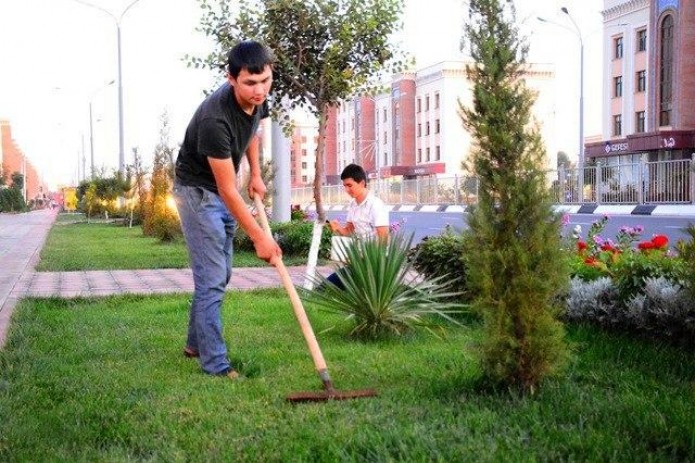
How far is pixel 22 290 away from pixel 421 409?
21.1ft

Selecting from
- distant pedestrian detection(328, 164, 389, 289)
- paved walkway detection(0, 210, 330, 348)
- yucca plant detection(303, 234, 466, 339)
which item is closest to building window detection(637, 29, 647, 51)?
paved walkway detection(0, 210, 330, 348)

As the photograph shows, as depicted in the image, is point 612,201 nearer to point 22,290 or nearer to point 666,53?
point 666,53

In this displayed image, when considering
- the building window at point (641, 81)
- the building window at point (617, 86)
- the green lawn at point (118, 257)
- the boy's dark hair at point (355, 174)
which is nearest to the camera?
the boy's dark hair at point (355, 174)

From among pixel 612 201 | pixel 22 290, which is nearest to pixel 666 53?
pixel 612 201

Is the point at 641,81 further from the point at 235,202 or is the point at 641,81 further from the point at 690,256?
the point at 235,202

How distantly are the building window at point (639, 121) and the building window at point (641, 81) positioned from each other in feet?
4.13

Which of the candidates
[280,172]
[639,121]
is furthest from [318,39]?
[639,121]

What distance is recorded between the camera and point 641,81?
4538 centimetres

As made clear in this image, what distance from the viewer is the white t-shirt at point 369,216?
649cm

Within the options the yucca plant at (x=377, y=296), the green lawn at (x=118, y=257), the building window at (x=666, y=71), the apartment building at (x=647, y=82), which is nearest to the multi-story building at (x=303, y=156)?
the apartment building at (x=647, y=82)

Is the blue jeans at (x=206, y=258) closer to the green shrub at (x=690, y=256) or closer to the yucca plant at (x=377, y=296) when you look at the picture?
the yucca plant at (x=377, y=296)

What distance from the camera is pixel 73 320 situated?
658 centimetres

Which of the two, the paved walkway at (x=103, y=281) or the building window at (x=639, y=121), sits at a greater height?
the building window at (x=639, y=121)

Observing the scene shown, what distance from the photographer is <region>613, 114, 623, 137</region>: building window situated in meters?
47.4
